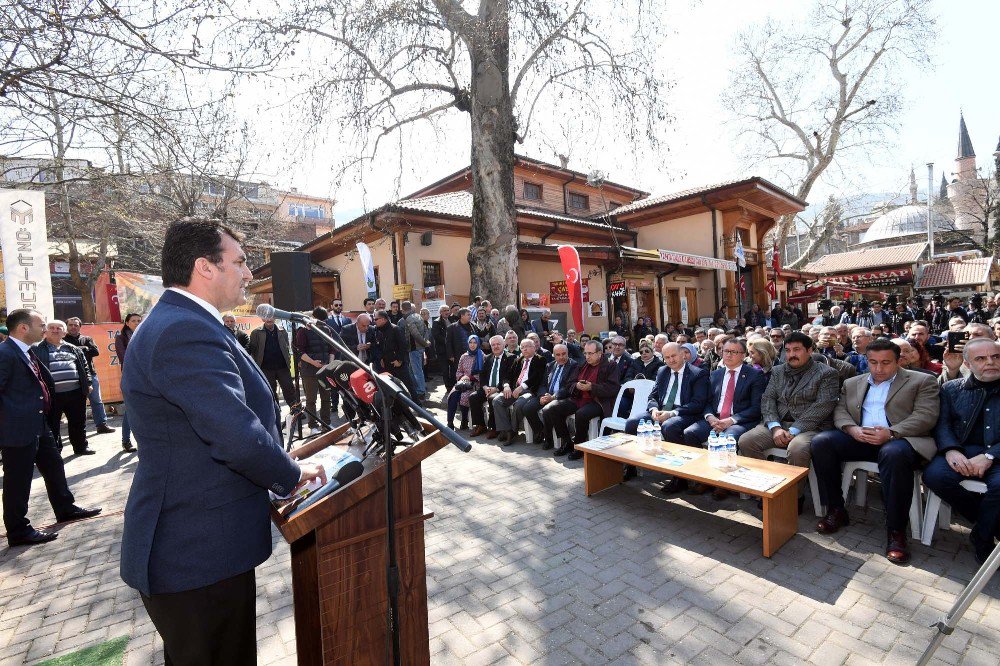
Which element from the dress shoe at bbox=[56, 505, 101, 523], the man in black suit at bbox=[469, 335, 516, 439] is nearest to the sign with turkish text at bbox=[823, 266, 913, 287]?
the man in black suit at bbox=[469, 335, 516, 439]

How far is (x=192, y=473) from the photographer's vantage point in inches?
56.1

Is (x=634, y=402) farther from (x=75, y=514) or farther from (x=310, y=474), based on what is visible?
(x=75, y=514)

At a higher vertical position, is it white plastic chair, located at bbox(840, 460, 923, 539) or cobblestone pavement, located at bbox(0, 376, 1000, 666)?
white plastic chair, located at bbox(840, 460, 923, 539)

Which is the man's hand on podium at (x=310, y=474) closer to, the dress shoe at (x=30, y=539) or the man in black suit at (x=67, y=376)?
the dress shoe at (x=30, y=539)

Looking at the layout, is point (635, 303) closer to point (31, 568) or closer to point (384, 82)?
A: point (384, 82)

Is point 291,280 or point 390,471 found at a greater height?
point 291,280

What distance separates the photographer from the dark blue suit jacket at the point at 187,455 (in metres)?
1.36

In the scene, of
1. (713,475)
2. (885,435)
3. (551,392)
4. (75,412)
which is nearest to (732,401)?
(885,435)

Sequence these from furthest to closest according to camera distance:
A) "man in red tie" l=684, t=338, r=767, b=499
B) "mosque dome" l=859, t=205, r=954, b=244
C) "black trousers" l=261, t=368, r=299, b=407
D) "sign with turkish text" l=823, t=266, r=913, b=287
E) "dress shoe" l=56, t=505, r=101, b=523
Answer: "mosque dome" l=859, t=205, r=954, b=244 → "sign with turkish text" l=823, t=266, r=913, b=287 → "black trousers" l=261, t=368, r=299, b=407 → "man in red tie" l=684, t=338, r=767, b=499 → "dress shoe" l=56, t=505, r=101, b=523

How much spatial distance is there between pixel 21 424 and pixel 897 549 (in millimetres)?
6814

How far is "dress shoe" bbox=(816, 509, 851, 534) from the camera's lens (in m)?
3.68

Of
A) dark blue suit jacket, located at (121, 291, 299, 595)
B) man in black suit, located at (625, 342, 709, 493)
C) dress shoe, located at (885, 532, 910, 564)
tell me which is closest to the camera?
dark blue suit jacket, located at (121, 291, 299, 595)

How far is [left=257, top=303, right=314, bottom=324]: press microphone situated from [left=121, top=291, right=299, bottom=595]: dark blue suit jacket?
292 millimetres

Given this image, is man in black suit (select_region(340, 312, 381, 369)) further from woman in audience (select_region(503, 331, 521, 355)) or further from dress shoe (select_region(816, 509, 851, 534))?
dress shoe (select_region(816, 509, 851, 534))
